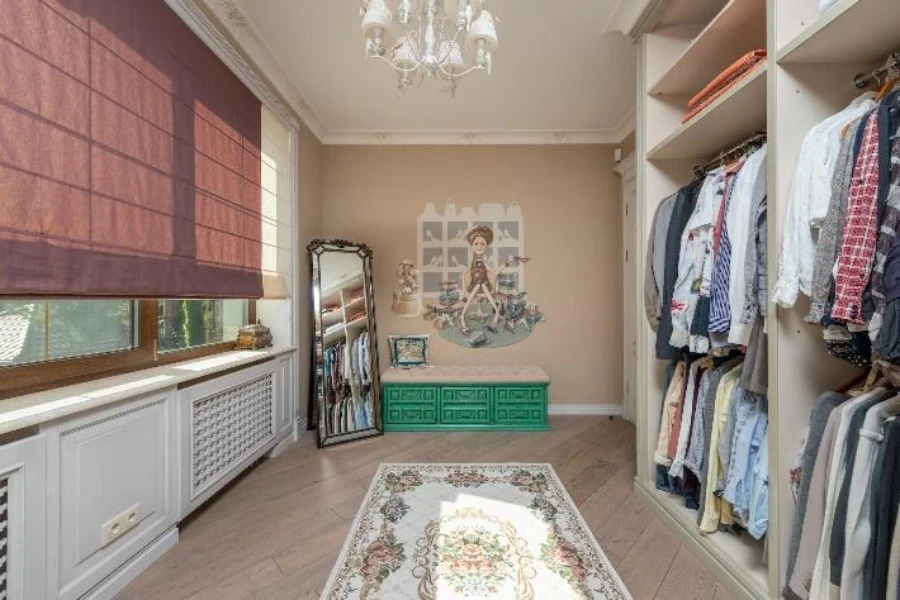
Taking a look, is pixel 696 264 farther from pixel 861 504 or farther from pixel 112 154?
pixel 112 154

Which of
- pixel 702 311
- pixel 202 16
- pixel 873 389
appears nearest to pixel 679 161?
pixel 702 311

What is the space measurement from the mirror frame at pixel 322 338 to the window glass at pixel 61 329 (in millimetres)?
1332

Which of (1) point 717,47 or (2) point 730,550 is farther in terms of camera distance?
(1) point 717,47

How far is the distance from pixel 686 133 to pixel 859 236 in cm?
102

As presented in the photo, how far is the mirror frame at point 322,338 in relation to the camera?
120 inches

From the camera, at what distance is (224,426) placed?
84.9 inches

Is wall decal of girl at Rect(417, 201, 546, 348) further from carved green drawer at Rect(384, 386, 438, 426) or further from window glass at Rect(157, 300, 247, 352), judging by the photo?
window glass at Rect(157, 300, 247, 352)

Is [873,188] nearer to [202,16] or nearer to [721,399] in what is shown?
[721,399]

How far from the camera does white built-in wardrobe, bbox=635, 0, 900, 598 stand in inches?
48.0

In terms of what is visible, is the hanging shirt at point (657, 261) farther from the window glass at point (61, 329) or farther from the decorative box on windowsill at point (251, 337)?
the window glass at point (61, 329)

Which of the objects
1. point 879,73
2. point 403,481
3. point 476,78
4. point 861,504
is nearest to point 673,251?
point 879,73

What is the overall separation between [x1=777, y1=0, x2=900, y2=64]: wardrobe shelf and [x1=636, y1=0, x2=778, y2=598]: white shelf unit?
14 cm

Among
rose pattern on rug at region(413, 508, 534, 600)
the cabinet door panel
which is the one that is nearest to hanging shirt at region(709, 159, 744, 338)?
rose pattern on rug at region(413, 508, 534, 600)

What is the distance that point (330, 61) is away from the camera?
262 cm
